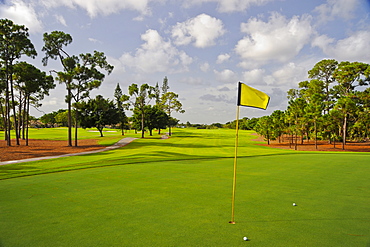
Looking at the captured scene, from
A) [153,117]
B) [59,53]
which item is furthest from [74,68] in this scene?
[153,117]

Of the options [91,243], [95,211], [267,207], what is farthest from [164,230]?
[267,207]

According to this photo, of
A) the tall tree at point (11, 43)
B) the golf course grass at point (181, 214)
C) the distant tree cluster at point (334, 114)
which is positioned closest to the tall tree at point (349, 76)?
the distant tree cluster at point (334, 114)

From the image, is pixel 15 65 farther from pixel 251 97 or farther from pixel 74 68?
pixel 251 97

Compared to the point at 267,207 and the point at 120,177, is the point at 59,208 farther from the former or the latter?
the point at 267,207

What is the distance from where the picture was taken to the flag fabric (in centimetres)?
582

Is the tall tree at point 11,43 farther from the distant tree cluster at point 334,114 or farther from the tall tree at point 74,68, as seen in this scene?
the distant tree cluster at point 334,114

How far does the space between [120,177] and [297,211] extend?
7.61m

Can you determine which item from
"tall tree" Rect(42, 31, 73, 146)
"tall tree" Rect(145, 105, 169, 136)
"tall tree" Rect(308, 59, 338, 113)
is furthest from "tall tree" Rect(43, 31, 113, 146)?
"tall tree" Rect(308, 59, 338, 113)

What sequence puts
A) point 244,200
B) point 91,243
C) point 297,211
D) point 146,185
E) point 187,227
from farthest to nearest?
point 146,185
point 244,200
point 297,211
point 187,227
point 91,243

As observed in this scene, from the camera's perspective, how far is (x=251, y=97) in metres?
5.99

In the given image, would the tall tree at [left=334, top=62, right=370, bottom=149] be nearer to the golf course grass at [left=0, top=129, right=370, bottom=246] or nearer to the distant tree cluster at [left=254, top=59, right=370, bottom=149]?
the distant tree cluster at [left=254, top=59, right=370, bottom=149]

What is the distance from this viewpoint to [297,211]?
5.98 meters

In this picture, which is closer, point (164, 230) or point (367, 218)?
point (164, 230)

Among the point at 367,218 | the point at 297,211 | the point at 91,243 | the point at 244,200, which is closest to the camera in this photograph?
the point at 91,243
